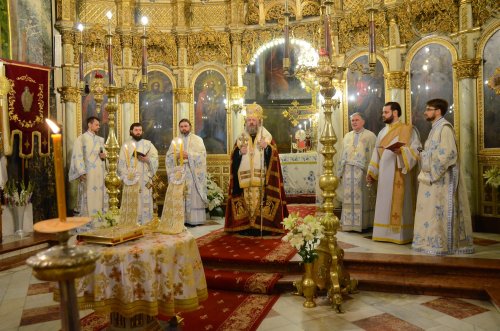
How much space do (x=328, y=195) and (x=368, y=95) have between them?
5.80m

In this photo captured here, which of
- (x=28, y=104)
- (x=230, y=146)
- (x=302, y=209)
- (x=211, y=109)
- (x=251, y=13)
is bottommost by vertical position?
(x=302, y=209)

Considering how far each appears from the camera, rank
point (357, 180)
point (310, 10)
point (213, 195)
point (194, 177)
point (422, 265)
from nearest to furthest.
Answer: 1. point (422, 265)
2. point (357, 180)
3. point (194, 177)
4. point (213, 195)
5. point (310, 10)

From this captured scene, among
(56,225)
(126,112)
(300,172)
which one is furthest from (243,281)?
(126,112)

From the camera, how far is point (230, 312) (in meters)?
4.90

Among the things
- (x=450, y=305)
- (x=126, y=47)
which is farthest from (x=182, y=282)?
(x=126, y=47)

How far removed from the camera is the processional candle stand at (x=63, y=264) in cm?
189

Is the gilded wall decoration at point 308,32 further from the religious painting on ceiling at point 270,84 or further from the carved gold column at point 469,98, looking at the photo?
the carved gold column at point 469,98

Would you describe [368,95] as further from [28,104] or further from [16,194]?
[16,194]

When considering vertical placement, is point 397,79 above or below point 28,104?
above

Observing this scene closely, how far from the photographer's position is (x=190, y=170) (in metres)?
9.88

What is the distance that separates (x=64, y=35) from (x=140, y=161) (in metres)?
4.39

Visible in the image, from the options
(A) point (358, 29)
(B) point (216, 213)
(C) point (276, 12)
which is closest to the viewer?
(A) point (358, 29)

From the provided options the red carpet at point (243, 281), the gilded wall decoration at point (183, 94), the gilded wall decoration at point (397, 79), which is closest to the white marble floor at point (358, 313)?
the red carpet at point (243, 281)

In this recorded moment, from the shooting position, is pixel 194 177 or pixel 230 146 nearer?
pixel 194 177
